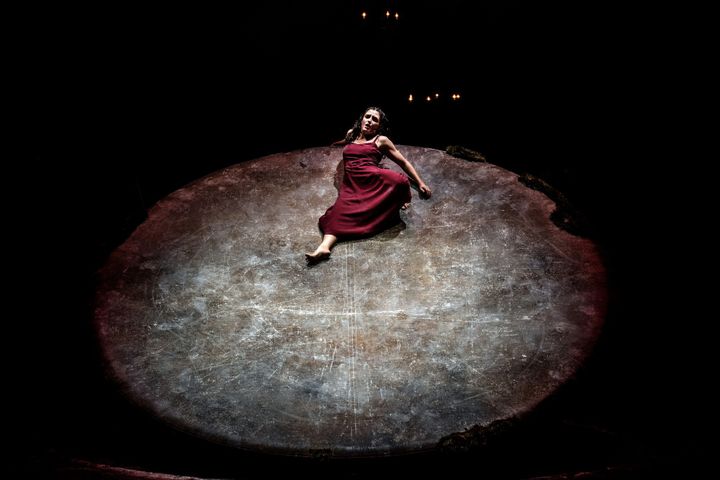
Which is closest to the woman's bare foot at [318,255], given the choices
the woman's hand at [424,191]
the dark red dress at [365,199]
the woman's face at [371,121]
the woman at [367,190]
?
the woman at [367,190]

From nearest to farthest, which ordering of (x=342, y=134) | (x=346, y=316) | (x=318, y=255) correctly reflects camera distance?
(x=346, y=316)
(x=318, y=255)
(x=342, y=134)

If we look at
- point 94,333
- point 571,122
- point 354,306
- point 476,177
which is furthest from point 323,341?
point 571,122

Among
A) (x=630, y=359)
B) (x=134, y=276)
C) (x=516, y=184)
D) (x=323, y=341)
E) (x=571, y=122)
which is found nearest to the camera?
(x=323, y=341)

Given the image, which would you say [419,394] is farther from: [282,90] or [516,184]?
[282,90]

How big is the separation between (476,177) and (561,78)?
1726 mm

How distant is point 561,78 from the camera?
5266mm

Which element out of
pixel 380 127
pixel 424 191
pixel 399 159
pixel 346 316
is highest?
pixel 380 127

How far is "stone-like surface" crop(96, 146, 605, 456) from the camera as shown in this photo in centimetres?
257

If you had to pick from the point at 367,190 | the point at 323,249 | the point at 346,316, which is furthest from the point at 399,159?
the point at 346,316

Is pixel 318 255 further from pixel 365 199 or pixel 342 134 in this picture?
pixel 342 134

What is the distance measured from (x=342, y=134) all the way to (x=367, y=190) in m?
1.72

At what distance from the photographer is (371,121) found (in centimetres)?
430

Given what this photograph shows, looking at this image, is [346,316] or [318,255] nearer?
[346,316]

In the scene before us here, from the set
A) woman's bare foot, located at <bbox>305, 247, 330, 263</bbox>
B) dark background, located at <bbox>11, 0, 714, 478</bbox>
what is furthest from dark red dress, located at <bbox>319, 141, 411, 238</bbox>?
dark background, located at <bbox>11, 0, 714, 478</bbox>
